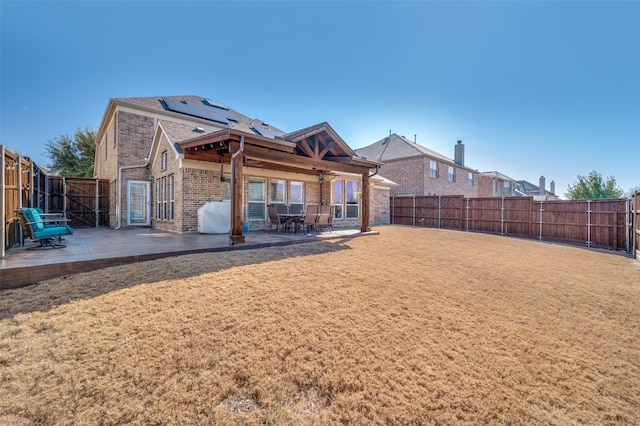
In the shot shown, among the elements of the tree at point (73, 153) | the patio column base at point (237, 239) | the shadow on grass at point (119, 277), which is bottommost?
the shadow on grass at point (119, 277)

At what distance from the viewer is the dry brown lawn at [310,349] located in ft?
6.81

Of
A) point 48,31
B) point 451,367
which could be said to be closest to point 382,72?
point 451,367

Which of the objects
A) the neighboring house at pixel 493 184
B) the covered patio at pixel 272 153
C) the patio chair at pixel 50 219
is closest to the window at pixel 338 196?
the covered patio at pixel 272 153

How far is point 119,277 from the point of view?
15.0ft

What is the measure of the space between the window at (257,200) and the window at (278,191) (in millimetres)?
419

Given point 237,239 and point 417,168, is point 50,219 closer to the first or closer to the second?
point 237,239

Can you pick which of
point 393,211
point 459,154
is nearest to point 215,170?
point 393,211

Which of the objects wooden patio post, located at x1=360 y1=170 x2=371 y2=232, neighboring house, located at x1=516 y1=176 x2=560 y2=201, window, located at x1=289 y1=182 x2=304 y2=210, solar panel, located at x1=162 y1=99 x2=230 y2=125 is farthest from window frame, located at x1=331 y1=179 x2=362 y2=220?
neighboring house, located at x1=516 y1=176 x2=560 y2=201

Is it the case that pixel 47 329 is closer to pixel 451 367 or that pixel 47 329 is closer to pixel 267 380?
pixel 267 380

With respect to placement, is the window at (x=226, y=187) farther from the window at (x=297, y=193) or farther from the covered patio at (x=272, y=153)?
the window at (x=297, y=193)

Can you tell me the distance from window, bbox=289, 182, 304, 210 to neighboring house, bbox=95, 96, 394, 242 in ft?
0.17

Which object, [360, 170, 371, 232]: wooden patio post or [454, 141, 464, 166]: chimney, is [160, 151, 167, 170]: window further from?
[454, 141, 464, 166]: chimney

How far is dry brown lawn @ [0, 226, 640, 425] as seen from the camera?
2.07 m

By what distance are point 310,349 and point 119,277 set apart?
386 centimetres
